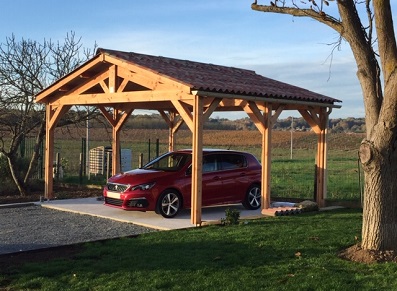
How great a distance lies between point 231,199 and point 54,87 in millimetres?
5826

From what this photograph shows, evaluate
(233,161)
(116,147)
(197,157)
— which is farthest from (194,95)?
(116,147)

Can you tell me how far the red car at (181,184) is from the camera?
1223 centimetres

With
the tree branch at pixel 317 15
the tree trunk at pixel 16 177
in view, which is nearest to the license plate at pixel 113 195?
the tree trunk at pixel 16 177

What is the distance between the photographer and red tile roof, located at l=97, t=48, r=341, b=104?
1188cm

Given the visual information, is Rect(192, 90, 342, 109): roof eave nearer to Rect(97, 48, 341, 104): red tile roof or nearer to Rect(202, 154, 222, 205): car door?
Rect(97, 48, 341, 104): red tile roof

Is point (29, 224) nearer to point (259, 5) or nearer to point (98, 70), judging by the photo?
point (98, 70)

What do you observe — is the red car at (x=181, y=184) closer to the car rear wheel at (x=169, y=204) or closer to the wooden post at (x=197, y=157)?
the car rear wheel at (x=169, y=204)

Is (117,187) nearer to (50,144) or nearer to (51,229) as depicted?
(51,229)

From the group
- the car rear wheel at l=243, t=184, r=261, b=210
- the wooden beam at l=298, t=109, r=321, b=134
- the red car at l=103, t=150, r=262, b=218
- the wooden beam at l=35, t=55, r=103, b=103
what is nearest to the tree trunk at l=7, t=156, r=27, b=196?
the wooden beam at l=35, t=55, r=103, b=103

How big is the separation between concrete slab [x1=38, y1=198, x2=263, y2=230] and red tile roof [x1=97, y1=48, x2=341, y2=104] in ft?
9.38

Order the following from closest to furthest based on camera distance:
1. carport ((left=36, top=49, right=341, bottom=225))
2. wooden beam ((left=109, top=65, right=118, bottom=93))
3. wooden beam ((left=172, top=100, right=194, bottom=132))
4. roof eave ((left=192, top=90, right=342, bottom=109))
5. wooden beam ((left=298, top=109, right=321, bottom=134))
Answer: roof eave ((left=192, top=90, right=342, bottom=109)), carport ((left=36, top=49, right=341, bottom=225)), wooden beam ((left=172, top=100, right=194, bottom=132)), wooden beam ((left=109, top=65, right=118, bottom=93)), wooden beam ((left=298, top=109, right=321, bottom=134))

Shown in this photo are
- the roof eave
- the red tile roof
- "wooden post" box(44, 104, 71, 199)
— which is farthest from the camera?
"wooden post" box(44, 104, 71, 199)

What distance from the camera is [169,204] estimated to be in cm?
1241

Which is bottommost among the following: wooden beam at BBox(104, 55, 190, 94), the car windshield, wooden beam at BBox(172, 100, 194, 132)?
the car windshield
